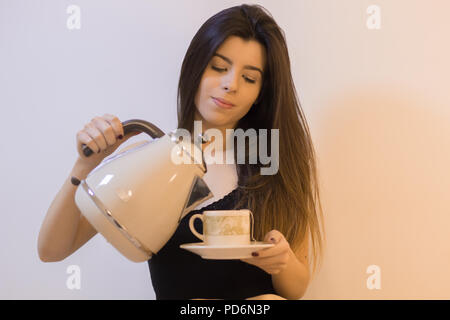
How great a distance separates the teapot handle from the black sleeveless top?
1.02 feet

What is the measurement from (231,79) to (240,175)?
0.24 m

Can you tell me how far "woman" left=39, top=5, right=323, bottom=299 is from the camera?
955 mm

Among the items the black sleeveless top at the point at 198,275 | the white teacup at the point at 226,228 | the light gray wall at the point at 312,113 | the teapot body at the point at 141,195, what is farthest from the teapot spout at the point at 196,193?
the light gray wall at the point at 312,113

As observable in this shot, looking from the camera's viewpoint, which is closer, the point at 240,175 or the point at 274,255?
the point at 274,255

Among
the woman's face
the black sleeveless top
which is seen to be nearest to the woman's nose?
the woman's face

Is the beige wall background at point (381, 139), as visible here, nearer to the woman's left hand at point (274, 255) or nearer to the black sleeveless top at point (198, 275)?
the black sleeveless top at point (198, 275)

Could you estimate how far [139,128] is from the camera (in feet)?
2.34

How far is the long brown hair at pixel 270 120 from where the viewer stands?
38.8 inches

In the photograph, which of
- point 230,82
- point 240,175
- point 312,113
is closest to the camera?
point 230,82

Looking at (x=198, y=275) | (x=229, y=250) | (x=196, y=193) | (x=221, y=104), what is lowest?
(x=198, y=275)

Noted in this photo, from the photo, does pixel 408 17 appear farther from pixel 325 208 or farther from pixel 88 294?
pixel 88 294

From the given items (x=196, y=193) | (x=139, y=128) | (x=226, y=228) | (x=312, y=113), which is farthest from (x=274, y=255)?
(x=312, y=113)

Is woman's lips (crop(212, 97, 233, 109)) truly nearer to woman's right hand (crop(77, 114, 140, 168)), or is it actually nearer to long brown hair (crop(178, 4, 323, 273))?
long brown hair (crop(178, 4, 323, 273))

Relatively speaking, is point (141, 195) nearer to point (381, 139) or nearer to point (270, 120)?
point (270, 120)
